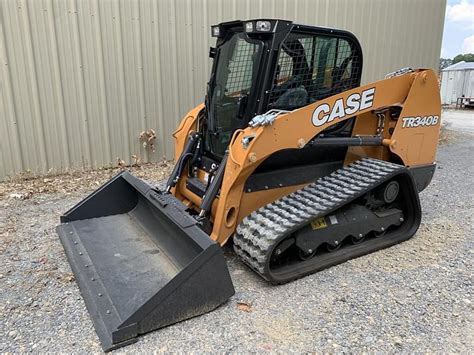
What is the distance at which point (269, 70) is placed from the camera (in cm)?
315

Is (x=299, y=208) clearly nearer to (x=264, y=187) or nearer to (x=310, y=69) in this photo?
(x=264, y=187)

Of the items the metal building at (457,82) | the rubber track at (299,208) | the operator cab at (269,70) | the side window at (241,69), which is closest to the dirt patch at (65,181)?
the operator cab at (269,70)

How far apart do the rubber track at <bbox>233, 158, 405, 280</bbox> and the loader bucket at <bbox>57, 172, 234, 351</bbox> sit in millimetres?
364

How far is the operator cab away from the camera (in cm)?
317

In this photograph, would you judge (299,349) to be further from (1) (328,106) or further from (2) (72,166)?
(2) (72,166)

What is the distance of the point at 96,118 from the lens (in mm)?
6113

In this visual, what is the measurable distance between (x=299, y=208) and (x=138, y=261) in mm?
1288

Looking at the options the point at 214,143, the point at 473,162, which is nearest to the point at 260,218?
the point at 214,143

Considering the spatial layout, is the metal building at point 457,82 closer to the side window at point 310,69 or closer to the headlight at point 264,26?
the side window at point 310,69

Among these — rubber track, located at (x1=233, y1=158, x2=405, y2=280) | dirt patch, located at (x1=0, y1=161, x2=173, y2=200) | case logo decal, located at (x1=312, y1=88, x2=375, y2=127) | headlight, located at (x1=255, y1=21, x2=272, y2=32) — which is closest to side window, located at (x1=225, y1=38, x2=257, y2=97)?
headlight, located at (x1=255, y1=21, x2=272, y2=32)

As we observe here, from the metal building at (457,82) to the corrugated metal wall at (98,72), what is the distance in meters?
16.0

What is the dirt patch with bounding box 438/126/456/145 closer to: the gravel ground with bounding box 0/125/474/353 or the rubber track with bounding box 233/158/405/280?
the gravel ground with bounding box 0/125/474/353

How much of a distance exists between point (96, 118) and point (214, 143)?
10.4ft

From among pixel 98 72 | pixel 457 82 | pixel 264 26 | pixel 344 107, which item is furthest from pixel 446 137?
pixel 457 82
